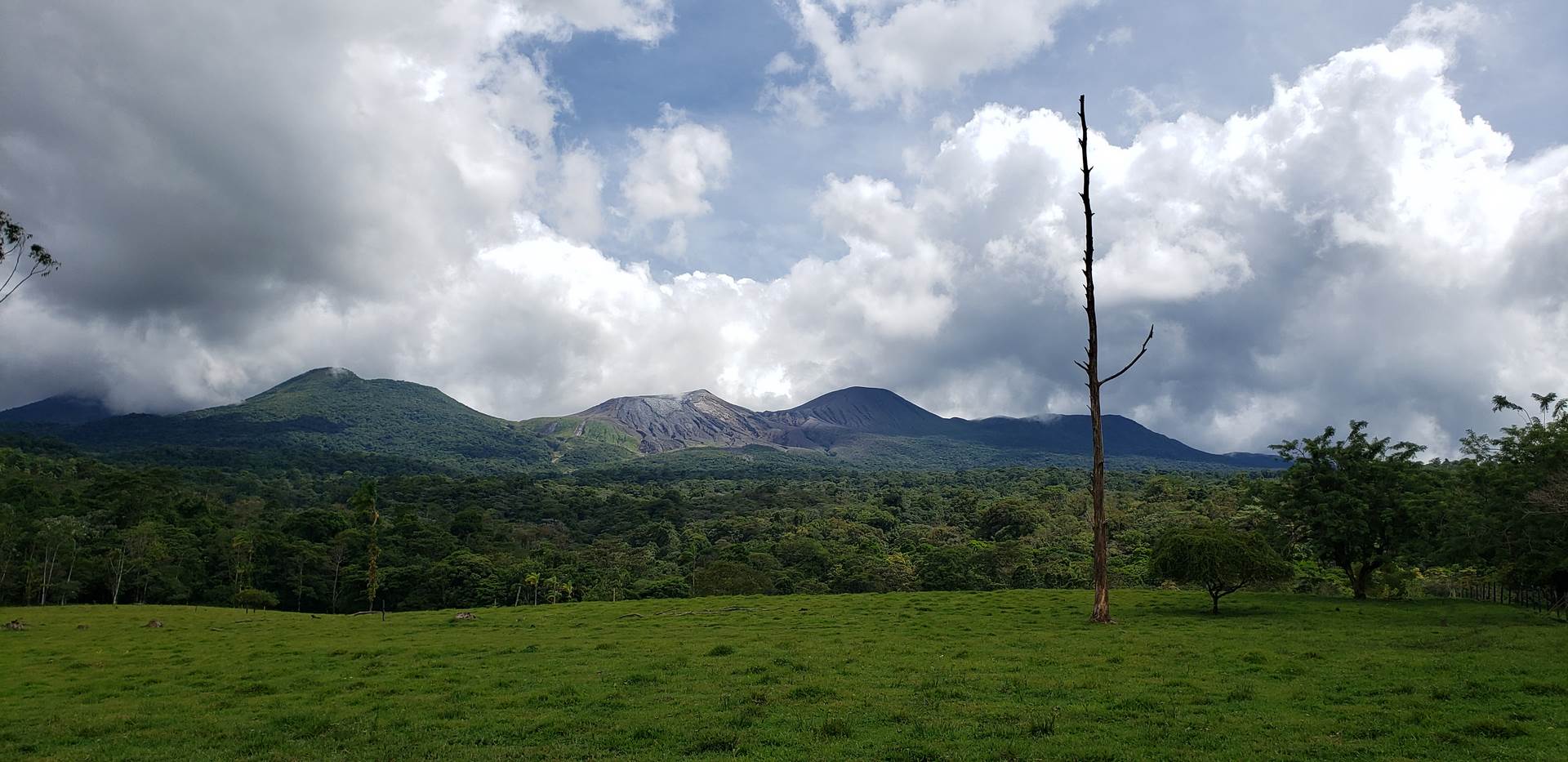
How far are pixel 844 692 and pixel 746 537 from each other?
112070 millimetres

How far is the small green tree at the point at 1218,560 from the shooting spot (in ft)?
93.8

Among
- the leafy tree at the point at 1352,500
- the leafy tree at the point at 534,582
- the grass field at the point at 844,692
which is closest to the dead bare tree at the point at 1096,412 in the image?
the grass field at the point at 844,692

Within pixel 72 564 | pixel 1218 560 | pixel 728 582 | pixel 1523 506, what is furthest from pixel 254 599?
pixel 1523 506

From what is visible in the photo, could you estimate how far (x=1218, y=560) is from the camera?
93.4ft

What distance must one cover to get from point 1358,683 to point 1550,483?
1879 cm

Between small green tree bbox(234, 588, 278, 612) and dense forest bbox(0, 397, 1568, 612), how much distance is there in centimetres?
84

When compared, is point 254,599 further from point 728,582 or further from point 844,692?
point 844,692

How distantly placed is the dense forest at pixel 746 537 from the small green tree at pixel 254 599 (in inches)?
33.1

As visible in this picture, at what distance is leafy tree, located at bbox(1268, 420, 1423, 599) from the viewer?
34031mm

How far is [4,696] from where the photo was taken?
1814 cm

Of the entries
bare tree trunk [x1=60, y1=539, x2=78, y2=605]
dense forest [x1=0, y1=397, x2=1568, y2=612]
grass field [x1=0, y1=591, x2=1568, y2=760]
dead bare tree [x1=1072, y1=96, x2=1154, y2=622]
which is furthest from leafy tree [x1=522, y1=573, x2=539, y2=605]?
dead bare tree [x1=1072, y1=96, x2=1154, y2=622]

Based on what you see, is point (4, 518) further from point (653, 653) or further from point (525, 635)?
point (653, 653)

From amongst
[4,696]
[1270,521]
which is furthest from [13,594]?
[1270,521]

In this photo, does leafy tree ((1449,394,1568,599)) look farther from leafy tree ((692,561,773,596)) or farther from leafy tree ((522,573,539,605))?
leafy tree ((522,573,539,605))
